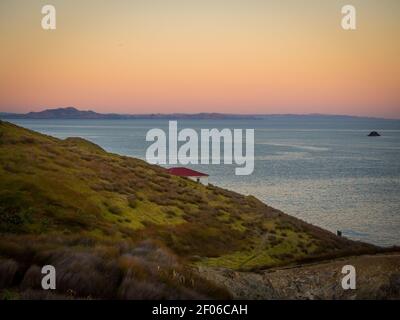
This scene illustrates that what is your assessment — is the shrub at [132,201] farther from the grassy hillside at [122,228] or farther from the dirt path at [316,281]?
the dirt path at [316,281]

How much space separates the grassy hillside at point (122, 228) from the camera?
11.0m

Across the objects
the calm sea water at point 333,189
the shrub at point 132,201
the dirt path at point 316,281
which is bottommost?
the calm sea water at point 333,189

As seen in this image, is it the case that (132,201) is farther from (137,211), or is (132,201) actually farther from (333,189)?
(333,189)

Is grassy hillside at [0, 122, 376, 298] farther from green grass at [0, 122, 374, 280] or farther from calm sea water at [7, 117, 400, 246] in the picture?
calm sea water at [7, 117, 400, 246]

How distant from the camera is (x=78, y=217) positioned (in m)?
22.8

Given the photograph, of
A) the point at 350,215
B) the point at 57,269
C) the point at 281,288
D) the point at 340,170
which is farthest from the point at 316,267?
the point at 340,170

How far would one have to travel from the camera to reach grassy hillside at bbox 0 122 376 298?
11.0 meters

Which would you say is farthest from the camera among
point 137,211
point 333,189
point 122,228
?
point 333,189

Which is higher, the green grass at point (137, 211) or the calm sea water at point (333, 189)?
the green grass at point (137, 211)

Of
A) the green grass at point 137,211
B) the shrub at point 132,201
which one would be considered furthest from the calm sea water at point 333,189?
the shrub at point 132,201

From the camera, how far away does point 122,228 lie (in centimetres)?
2403

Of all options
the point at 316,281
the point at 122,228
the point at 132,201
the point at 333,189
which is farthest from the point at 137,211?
the point at 333,189

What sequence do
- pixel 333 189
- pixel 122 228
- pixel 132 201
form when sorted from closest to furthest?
pixel 122 228 → pixel 132 201 → pixel 333 189
